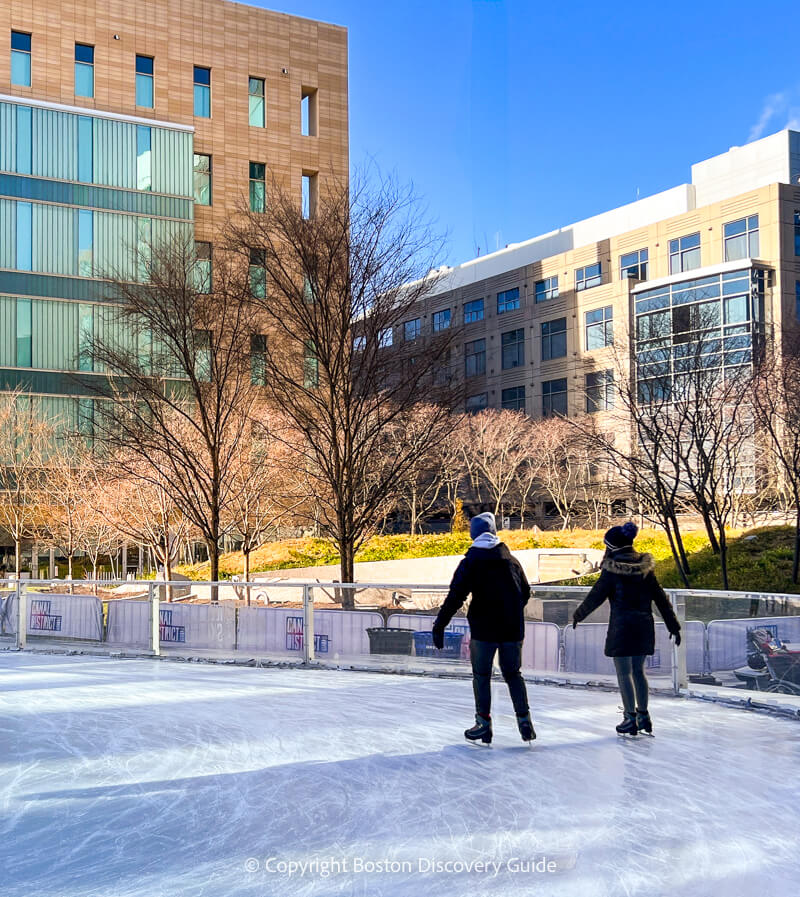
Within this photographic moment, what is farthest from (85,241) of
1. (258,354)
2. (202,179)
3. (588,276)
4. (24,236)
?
(588,276)

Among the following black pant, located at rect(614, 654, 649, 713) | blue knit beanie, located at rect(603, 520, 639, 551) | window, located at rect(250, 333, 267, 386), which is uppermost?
window, located at rect(250, 333, 267, 386)

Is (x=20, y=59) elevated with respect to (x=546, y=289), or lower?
elevated

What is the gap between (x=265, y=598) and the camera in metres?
17.3

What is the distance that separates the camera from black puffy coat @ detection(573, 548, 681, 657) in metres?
8.73

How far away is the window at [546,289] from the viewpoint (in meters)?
75.4

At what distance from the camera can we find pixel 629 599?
879 cm

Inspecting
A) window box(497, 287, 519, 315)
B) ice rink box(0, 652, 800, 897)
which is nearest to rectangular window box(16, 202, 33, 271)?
ice rink box(0, 652, 800, 897)

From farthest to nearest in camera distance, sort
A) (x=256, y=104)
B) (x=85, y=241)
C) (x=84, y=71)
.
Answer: (x=256, y=104) < (x=84, y=71) < (x=85, y=241)

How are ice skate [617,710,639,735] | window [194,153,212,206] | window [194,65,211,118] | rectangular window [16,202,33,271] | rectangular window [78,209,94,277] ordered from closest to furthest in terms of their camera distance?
ice skate [617,710,639,735] → rectangular window [16,202,33,271] → rectangular window [78,209,94,277] → window [194,153,212,206] → window [194,65,211,118]

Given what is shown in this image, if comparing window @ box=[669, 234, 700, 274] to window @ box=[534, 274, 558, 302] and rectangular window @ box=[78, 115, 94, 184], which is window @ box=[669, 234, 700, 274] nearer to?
window @ box=[534, 274, 558, 302]

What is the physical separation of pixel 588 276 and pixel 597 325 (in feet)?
14.2

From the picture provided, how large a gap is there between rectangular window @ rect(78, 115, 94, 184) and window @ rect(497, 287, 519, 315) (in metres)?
39.9

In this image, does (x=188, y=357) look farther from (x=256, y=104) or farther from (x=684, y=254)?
(x=684, y=254)

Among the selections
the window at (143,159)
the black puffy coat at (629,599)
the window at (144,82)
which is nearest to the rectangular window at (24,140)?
the window at (143,159)
